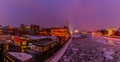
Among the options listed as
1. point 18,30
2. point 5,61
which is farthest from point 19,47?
point 18,30

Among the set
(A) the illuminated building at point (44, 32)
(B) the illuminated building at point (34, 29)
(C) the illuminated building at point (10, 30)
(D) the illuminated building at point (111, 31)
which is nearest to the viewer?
(C) the illuminated building at point (10, 30)

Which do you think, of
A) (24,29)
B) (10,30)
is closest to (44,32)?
(24,29)

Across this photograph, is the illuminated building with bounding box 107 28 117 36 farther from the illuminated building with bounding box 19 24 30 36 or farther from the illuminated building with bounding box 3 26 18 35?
the illuminated building with bounding box 3 26 18 35

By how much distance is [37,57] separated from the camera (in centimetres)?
224

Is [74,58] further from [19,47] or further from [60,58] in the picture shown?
[19,47]

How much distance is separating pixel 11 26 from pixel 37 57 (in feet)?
4.55

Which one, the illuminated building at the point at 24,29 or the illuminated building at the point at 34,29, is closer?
the illuminated building at the point at 24,29

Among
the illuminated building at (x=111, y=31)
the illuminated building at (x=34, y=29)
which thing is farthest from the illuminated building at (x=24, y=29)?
the illuminated building at (x=111, y=31)

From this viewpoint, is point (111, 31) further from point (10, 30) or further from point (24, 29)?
point (10, 30)

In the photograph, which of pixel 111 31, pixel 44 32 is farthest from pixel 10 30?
pixel 111 31

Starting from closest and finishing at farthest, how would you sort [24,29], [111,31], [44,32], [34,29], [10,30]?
1. [10,30]
2. [24,29]
3. [34,29]
4. [44,32]
5. [111,31]

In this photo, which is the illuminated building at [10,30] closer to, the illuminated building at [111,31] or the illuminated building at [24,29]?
the illuminated building at [24,29]

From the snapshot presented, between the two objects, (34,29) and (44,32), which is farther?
(44,32)

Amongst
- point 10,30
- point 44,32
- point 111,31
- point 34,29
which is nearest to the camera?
point 10,30
